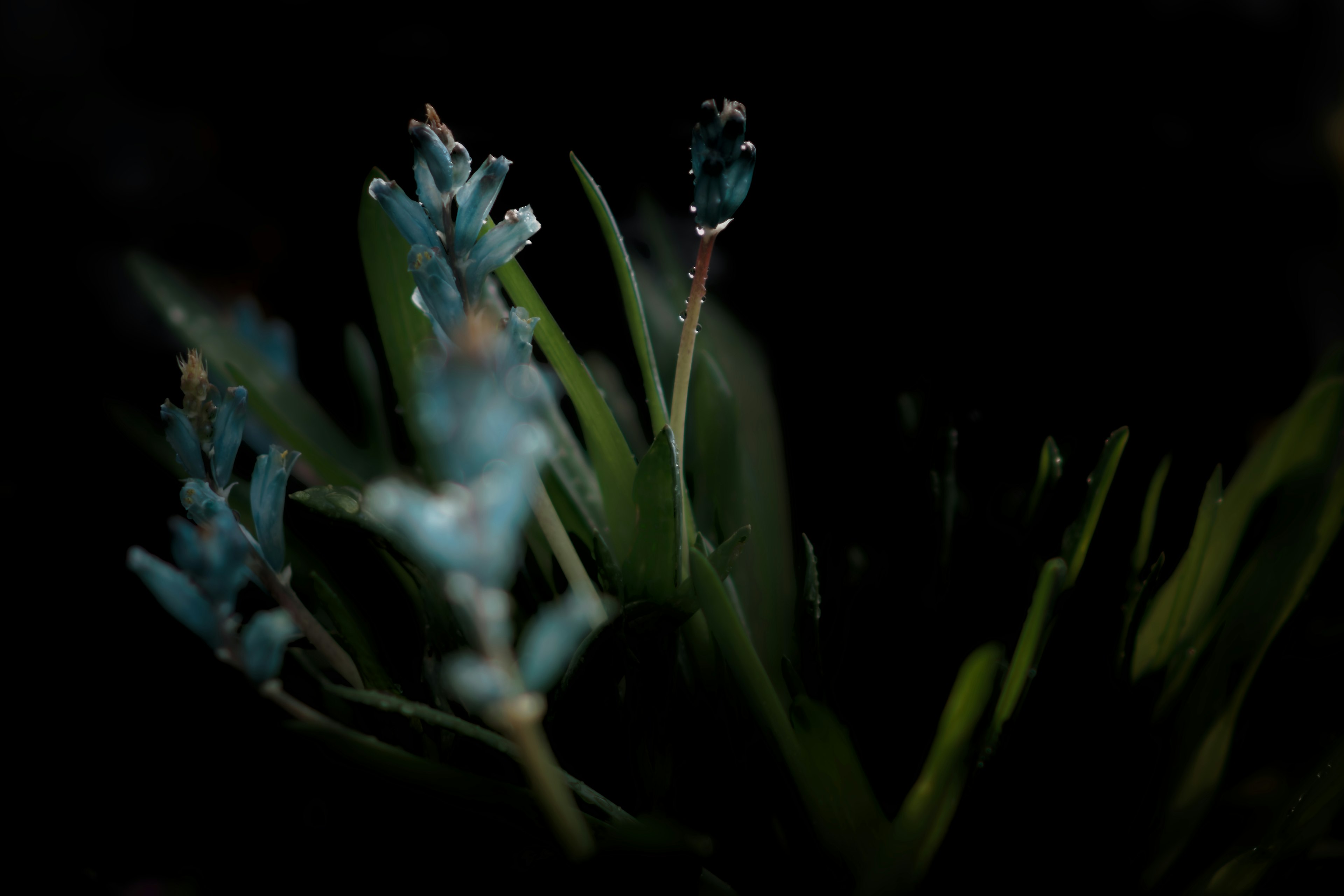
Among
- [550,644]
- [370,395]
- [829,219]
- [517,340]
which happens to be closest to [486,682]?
[550,644]

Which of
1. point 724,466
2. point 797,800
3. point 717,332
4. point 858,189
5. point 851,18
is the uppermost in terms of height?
point 851,18

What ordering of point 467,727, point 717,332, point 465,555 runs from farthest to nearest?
point 717,332, point 467,727, point 465,555

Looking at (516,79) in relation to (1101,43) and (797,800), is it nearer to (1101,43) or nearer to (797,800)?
(1101,43)

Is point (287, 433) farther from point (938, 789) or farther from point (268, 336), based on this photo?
point (938, 789)

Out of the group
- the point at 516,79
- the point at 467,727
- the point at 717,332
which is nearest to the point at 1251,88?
the point at 717,332

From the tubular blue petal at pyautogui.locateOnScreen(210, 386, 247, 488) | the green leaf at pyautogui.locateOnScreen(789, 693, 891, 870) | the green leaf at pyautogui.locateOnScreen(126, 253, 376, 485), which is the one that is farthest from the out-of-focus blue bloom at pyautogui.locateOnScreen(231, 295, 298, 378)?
the green leaf at pyautogui.locateOnScreen(789, 693, 891, 870)

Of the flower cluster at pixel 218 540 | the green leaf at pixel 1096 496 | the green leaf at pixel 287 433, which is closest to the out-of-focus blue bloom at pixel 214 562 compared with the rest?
the flower cluster at pixel 218 540

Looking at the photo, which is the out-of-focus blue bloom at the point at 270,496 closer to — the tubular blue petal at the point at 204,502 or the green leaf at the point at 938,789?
the tubular blue petal at the point at 204,502
